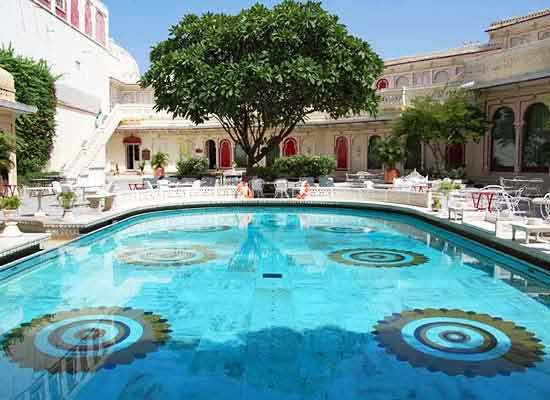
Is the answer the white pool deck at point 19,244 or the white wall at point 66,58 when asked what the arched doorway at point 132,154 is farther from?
the white pool deck at point 19,244

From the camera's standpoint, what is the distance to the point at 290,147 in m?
33.8

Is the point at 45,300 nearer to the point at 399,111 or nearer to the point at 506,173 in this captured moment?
the point at 506,173

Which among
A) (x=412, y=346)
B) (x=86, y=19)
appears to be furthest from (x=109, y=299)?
(x=86, y=19)

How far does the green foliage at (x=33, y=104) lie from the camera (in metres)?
22.3

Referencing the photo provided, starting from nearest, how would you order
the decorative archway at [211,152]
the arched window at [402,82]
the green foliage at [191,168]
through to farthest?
1. the green foliage at [191,168]
2. the arched window at [402,82]
3. the decorative archway at [211,152]

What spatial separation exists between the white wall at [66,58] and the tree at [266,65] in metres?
9.07

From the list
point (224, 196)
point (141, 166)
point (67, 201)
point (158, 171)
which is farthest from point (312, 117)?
point (67, 201)

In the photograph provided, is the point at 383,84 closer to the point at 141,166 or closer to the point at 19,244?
the point at 141,166

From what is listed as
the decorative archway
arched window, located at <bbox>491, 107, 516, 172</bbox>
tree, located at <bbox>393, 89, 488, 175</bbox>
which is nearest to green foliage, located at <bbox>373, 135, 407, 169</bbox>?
tree, located at <bbox>393, 89, 488, 175</bbox>

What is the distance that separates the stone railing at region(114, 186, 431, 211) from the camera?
16.8m

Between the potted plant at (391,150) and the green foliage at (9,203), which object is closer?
the green foliage at (9,203)

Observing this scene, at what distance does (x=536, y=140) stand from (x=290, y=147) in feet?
52.5

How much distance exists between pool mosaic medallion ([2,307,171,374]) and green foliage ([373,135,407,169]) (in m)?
19.2

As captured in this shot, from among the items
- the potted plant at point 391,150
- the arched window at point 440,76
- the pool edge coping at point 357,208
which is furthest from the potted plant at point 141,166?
the arched window at point 440,76
